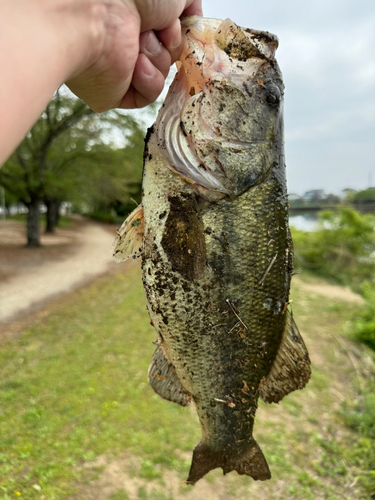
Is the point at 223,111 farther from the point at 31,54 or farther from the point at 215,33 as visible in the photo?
the point at 31,54

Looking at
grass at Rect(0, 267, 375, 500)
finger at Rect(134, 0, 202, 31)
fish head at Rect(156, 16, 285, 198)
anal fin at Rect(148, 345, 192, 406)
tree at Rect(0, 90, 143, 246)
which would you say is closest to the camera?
finger at Rect(134, 0, 202, 31)

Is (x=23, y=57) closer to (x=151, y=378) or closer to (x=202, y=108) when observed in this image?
(x=202, y=108)

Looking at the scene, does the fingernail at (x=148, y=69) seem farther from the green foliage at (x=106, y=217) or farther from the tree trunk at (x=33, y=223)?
the green foliage at (x=106, y=217)

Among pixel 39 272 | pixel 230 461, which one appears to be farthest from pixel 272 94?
pixel 39 272

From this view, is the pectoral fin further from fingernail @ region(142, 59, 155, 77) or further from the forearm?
the forearm

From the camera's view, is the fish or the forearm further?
the fish

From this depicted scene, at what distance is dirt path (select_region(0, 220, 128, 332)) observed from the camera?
335 inches

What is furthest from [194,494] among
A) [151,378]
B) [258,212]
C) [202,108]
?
[202,108]

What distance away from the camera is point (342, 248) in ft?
52.5

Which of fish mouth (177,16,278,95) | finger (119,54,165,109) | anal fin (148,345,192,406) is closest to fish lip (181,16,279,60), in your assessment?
fish mouth (177,16,278,95)

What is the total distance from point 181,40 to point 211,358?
1562 millimetres

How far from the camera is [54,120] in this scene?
15.0 metres

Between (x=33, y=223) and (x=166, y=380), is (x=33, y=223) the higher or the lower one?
the lower one

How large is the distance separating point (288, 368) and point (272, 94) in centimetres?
143
